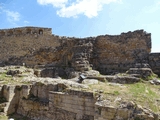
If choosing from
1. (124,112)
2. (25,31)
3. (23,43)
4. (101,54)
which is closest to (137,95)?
(124,112)

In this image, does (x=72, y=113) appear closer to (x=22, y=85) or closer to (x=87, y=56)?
(x=22, y=85)

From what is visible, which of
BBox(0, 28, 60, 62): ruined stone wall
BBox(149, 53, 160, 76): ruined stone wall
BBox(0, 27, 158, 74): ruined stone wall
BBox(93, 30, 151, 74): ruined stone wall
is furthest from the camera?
BBox(0, 28, 60, 62): ruined stone wall

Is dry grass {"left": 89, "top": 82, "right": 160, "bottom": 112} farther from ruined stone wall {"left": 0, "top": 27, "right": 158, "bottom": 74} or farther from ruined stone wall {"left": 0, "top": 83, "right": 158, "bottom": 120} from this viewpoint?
ruined stone wall {"left": 0, "top": 27, "right": 158, "bottom": 74}

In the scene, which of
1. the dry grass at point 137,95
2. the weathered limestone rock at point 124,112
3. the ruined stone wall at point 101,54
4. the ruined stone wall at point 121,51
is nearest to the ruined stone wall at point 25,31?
the ruined stone wall at point 101,54

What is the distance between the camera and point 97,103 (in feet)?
20.6

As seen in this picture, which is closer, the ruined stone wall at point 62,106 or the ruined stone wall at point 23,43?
the ruined stone wall at point 62,106

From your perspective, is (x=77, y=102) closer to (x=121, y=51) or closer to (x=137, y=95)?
(x=137, y=95)

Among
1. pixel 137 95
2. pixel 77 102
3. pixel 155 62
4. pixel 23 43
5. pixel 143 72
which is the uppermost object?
pixel 23 43

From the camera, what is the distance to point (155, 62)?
11.1 meters

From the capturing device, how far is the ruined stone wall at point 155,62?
10.8 m

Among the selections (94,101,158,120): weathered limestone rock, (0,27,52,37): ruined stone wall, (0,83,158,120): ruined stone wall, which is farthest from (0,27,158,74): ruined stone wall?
(94,101,158,120): weathered limestone rock

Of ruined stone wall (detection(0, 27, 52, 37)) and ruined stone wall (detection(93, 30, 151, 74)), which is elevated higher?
ruined stone wall (detection(0, 27, 52, 37))

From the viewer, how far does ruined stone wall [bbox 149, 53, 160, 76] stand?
10.8 meters

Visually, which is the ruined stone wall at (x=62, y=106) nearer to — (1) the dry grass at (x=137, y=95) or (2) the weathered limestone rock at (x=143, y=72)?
→ (1) the dry grass at (x=137, y=95)
